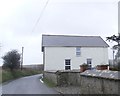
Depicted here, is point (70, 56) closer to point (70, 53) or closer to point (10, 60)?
point (70, 53)

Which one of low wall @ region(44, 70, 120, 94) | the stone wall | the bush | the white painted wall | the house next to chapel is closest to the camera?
low wall @ region(44, 70, 120, 94)

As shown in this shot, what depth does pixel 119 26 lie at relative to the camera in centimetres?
1307

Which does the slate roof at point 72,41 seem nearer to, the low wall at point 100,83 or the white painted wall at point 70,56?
the white painted wall at point 70,56

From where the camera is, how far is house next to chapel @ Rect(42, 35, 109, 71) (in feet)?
155

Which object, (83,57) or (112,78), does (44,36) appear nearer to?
(83,57)

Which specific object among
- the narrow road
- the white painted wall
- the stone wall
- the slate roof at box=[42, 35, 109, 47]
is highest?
the slate roof at box=[42, 35, 109, 47]

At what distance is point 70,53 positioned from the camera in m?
48.6

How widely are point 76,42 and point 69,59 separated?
15.4ft

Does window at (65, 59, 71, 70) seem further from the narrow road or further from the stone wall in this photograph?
the stone wall

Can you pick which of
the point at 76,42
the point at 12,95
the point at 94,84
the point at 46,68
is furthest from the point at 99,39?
the point at 94,84

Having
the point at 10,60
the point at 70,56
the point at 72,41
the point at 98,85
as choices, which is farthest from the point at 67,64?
the point at 98,85

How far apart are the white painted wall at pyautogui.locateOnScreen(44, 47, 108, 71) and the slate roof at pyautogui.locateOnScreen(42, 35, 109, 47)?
2.83 ft

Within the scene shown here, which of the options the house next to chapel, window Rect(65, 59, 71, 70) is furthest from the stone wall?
window Rect(65, 59, 71, 70)

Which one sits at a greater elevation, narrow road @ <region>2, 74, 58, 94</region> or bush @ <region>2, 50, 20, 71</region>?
bush @ <region>2, 50, 20, 71</region>
